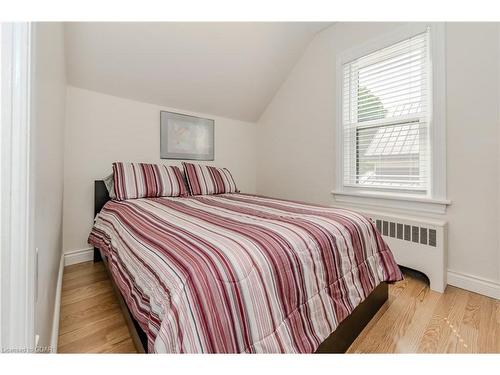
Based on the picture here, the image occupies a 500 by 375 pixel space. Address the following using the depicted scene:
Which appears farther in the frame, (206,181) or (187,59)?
(206,181)

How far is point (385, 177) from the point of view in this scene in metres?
2.17

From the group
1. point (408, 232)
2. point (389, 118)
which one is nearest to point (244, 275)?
point (408, 232)

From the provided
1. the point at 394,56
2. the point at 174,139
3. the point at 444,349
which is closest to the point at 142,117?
the point at 174,139

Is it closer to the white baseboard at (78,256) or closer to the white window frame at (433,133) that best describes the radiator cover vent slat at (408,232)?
the white window frame at (433,133)

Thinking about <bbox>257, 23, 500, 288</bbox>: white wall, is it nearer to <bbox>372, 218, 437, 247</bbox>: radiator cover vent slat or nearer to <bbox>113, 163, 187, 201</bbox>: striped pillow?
<bbox>372, 218, 437, 247</bbox>: radiator cover vent slat

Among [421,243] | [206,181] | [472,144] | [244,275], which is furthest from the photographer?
[206,181]

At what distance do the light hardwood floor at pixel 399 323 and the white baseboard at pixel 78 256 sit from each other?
1.27 feet

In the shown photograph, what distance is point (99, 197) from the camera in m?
2.18

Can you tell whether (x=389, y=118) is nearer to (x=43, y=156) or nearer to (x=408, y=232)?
(x=408, y=232)

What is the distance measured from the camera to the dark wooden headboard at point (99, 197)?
217 cm

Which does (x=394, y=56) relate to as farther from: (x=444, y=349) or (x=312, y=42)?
(x=444, y=349)

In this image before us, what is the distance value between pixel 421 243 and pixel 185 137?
2.61 meters

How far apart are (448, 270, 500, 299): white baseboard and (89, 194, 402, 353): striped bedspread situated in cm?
82

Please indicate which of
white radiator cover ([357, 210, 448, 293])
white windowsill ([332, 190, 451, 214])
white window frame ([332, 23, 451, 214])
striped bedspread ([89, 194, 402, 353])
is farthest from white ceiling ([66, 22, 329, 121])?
white radiator cover ([357, 210, 448, 293])
